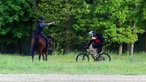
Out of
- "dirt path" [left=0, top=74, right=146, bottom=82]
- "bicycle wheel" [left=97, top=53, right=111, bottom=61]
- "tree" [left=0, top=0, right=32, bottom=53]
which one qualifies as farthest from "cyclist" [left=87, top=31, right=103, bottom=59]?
"tree" [left=0, top=0, right=32, bottom=53]

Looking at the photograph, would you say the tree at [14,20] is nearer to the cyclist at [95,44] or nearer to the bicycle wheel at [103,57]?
the cyclist at [95,44]

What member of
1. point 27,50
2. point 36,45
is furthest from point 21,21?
point 36,45

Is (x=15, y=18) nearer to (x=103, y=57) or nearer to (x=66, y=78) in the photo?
(x=103, y=57)

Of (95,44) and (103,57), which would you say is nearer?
(103,57)

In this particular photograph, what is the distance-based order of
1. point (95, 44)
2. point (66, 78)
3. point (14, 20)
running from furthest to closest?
1. point (14, 20)
2. point (95, 44)
3. point (66, 78)

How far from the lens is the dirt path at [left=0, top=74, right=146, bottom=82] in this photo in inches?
503

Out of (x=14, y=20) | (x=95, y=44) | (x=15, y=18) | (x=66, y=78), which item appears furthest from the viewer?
(x=14, y=20)

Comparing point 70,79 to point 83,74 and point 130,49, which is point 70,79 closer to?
point 83,74

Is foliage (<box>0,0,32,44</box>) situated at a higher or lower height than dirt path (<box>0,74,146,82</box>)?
lower

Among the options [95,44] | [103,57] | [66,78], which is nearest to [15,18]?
[95,44]

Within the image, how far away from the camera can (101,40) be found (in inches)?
938

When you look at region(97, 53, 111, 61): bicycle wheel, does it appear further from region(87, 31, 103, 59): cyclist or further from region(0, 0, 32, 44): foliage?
region(0, 0, 32, 44): foliage

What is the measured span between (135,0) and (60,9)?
7.35 metres

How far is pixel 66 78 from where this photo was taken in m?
13.1
